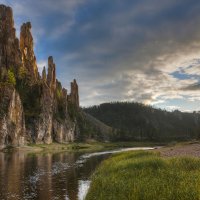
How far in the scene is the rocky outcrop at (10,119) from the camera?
125m

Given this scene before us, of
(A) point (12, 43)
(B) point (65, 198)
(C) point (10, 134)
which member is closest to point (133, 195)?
(B) point (65, 198)

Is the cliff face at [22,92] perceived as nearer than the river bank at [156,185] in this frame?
No

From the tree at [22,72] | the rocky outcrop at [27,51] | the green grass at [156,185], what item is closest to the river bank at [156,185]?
the green grass at [156,185]

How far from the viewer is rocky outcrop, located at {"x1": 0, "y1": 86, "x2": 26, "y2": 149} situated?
125 metres

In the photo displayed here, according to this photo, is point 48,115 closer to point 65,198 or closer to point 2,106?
point 2,106

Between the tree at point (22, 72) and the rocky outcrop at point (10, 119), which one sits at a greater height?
the tree at point (22, 72)

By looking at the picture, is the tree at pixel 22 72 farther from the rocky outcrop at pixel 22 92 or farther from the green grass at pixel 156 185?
the green grass at pixel 156 185

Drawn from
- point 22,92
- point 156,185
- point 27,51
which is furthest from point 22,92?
point 156,185

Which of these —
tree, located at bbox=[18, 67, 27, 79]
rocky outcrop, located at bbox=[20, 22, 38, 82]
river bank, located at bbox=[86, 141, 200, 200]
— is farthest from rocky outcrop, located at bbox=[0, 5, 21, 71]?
river bank, located at bbox=[86, 141, 200, 200]

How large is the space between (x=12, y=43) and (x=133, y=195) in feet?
535

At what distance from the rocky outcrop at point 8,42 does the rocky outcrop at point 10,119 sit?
3282 centimetres

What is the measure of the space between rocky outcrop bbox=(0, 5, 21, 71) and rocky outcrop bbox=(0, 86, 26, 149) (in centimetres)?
3282

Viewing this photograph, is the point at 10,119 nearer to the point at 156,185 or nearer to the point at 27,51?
the point at 27,51

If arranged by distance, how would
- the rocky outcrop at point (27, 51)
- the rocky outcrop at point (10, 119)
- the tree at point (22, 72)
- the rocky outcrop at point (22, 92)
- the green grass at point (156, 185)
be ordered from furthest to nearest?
the rocky outcrop at point (27, 51)
the tree at point (22, 72)
the rocky outcrop at point (22, 92)
the rocky outcrop at point (10, 119)
the green grass at point (156, 185)
